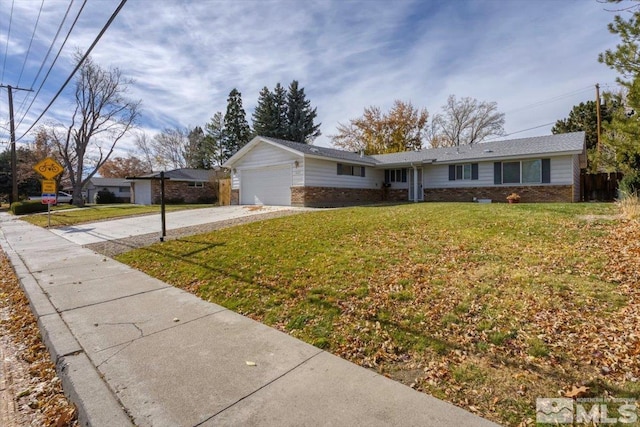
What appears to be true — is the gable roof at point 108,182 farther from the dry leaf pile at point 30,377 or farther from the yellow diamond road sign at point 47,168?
the dry leaf pile at point 30,377

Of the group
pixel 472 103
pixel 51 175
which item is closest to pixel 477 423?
pixel 51 175

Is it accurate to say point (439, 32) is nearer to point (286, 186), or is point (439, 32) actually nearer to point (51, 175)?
point (286, 186)

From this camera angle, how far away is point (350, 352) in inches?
132

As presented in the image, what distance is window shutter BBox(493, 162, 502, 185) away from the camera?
17.9 metres

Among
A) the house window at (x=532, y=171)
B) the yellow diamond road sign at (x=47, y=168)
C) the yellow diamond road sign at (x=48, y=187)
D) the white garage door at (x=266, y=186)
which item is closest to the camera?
the yellow diamond road sign at (x=47, y=168)

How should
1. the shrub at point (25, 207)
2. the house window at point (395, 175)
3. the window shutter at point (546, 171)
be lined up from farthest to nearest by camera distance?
the shrub at point (25, 207), the house window at point (395, 175), the window shutter at point (546, 171)

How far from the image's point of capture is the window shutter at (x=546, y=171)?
16.4 m

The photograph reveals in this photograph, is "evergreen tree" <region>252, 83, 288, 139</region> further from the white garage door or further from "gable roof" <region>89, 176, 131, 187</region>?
"gable roof" <region>89, 176, 131, 187</region>

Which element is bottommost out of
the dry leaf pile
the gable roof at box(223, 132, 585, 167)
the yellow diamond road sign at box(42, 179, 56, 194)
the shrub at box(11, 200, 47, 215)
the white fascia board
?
the dry leaf pile

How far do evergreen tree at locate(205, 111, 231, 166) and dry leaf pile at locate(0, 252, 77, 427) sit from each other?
4108cm

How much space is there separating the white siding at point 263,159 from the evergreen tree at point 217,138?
2461 cm

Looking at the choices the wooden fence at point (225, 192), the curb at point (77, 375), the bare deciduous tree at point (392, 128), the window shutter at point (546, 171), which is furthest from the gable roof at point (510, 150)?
the curb at point (77, 375)

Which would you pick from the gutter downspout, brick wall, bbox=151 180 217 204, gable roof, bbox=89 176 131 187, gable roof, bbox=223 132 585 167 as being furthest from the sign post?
gable roof, bbox=89 176 131 187

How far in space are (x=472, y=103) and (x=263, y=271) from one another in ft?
127
